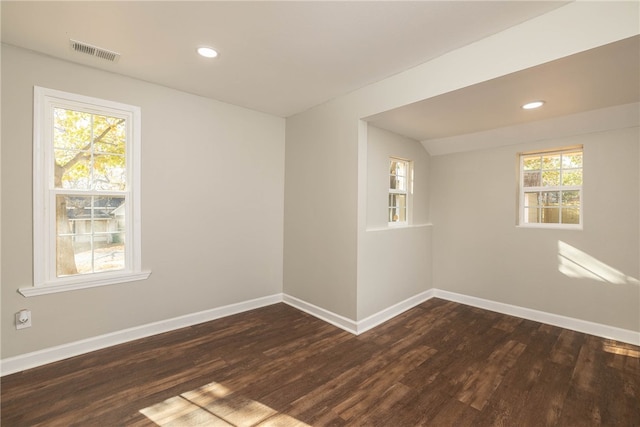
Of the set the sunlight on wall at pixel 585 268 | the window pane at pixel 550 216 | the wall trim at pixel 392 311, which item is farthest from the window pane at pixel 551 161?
the wall trim at pixel 392 311

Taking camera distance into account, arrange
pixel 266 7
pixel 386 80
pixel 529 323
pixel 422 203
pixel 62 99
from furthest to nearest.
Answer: pixel 422 203 → pixel 529 323 → pixel 386 80 → pixel 62 99 → pixel 266 7

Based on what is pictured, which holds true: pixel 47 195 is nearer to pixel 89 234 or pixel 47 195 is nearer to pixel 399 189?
pixel 89 234

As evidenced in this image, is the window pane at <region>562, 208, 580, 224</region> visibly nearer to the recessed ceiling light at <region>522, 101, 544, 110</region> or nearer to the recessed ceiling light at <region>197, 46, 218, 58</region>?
the recessed ceiling light at <region>522, 101, 544, 110</region>

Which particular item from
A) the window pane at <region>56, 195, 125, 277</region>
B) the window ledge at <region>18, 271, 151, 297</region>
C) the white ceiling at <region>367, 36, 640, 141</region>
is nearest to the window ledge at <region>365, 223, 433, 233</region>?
the white ceiling at <region>367, 36, 640, 141</region>

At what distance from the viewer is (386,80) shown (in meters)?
2.84

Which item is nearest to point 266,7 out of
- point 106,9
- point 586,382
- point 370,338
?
point 106,9

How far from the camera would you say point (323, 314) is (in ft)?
11.5

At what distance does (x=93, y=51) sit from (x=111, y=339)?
264 cm

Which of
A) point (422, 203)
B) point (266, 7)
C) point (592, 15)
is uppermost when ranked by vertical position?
point (266, 7)

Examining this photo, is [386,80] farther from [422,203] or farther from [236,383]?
[236,383]

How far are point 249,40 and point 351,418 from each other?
2851mm

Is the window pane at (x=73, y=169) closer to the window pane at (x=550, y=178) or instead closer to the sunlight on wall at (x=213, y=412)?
the sunlight on wall at (x=213, y=412)

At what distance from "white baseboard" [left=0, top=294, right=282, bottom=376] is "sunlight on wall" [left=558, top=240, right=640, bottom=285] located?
3.81 m

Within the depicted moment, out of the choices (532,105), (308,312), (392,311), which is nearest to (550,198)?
(532,105)
